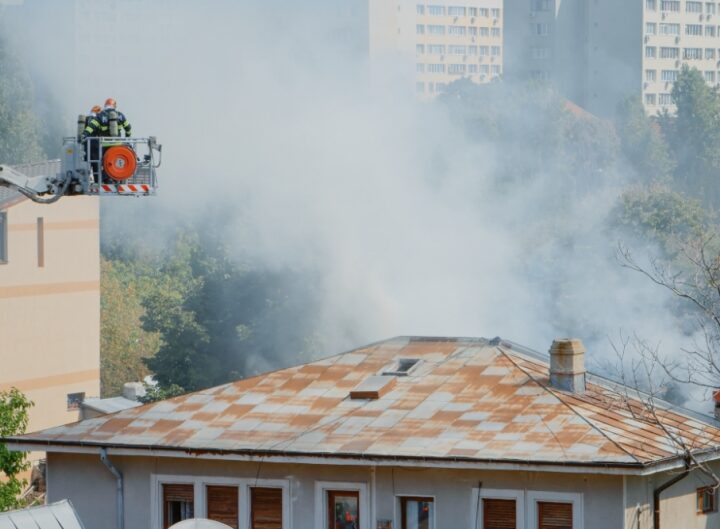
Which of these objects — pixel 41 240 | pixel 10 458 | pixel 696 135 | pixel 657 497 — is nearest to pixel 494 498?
pixel 657 497

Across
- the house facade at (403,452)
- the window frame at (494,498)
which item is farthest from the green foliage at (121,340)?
the window frame at (494,498)

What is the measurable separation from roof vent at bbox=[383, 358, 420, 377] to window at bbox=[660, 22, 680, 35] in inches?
5320

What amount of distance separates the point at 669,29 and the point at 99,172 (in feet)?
471

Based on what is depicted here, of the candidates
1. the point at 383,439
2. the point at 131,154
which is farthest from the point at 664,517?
the point at 131,154

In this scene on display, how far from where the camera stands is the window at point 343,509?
26.5 m

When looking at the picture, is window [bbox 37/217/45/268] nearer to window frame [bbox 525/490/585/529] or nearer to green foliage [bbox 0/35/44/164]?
window frame [bbox 525/490/585/529]

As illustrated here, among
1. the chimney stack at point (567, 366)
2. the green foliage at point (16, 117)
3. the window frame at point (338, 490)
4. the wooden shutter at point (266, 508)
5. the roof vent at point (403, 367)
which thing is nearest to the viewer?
the window frame at point (338, 490)

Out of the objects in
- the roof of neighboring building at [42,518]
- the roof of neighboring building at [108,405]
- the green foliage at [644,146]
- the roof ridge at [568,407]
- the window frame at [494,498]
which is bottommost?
the roof of neighboring building at [108,405]

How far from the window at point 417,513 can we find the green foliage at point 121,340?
49315 mm

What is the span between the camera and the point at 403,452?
1011 inches

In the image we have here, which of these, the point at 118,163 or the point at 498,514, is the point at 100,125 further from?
the point at 498,514

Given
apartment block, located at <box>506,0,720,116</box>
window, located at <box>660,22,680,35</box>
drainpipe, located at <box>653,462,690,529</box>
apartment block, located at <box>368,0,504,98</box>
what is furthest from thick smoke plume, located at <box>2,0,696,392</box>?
apartment block, located at <box>368,0,504,98</box>

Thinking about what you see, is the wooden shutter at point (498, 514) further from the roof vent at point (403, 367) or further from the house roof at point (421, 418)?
the roof vent at point (403, 367)

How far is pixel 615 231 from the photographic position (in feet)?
267
